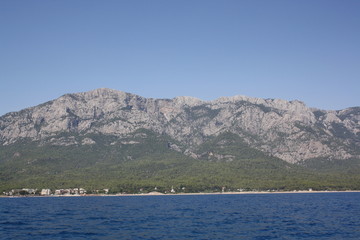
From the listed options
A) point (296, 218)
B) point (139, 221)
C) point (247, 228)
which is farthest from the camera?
point (296, 218)

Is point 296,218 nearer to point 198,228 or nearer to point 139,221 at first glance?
point 198,228

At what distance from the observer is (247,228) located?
83562 mm

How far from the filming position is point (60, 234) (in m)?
75.9

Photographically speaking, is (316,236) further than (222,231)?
No

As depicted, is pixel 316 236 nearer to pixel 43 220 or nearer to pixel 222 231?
pixel 222 231

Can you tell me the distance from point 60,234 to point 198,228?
87.3ft

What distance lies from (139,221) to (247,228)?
1042 inches

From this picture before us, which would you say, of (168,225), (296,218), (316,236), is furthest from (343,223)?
(168,225)

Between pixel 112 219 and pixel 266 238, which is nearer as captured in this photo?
pixel 266 238

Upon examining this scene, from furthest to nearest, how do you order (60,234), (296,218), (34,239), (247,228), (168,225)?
(296,218)
(168,225)
(247,228)
(60,234)
(34,239)

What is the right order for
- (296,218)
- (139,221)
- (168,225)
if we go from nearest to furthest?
1. (168,225)
2. (139,221)
3. (296,218)

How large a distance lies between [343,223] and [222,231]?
102ft

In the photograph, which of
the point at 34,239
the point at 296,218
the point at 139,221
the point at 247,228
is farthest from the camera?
the point at 296,218

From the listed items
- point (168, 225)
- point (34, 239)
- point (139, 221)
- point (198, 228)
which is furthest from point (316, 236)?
point (34, 239)
